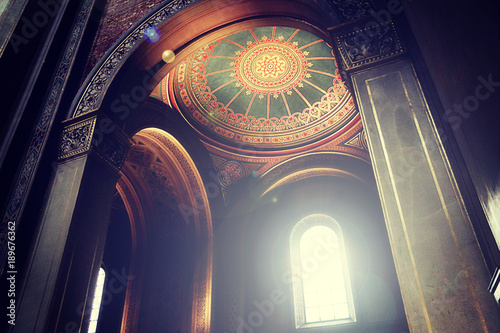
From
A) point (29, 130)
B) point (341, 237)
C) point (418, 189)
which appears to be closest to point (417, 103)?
point (418, 189)

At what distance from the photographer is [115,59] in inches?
191

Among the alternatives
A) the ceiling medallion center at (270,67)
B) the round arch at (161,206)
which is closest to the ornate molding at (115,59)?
the round arch at (161,206)

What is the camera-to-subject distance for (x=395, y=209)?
2.27 meters

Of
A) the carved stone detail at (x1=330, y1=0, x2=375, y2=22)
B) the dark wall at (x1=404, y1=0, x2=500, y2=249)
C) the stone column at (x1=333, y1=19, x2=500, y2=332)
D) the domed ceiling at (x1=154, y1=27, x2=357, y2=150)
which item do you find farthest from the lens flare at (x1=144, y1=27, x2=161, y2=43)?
the dark wall at (x1=404, y1=0, x2=500, y2=249)

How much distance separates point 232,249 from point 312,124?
11.2 ft

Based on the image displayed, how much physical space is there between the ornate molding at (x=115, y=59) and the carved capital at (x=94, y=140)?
8.4 inches

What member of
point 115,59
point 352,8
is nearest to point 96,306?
point 115,59

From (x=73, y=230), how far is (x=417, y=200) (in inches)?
129

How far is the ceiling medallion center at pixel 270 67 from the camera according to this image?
23.3ft

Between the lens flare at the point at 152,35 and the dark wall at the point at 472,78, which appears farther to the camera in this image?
the lens flare at the point at 152,35

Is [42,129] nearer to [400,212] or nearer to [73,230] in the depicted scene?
[73,230]

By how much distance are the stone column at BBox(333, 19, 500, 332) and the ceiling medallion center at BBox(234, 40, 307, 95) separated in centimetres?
418

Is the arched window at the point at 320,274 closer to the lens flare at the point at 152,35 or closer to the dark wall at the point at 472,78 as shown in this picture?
the lens flare at the point at 152,35

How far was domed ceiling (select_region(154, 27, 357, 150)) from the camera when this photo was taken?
7.01 meters
